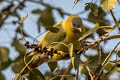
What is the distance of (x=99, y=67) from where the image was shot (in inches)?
55.4

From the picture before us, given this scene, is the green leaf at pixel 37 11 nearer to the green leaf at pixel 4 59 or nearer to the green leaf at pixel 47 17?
the green leaf at pixel 47 17

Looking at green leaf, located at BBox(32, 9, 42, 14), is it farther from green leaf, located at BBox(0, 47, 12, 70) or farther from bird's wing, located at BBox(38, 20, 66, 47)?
bird's wing, located at BBox(38, 20, 66, 47)

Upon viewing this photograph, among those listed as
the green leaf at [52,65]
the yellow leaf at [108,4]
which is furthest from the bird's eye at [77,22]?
the yellow leaf at [108,4]

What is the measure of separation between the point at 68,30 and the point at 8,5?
3.31ft

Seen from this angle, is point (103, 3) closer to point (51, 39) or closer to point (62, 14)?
point (51, 39)

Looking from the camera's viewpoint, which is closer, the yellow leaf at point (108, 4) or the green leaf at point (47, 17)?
the yellow leaf at point (108, 4)

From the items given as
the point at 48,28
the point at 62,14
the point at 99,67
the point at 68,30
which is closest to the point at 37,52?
the point at 48,28

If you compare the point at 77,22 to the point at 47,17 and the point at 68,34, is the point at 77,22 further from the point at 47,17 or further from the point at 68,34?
the point at 47,17

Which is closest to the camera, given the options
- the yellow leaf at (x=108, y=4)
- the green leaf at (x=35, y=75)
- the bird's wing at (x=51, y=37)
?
the yellow leaf at (x=108, y=4)

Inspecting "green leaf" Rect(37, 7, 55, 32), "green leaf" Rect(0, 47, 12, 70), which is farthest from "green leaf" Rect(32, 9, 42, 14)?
"green leaf" Rect(0, 47, 12, 70)

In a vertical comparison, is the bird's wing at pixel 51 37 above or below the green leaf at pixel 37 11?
above

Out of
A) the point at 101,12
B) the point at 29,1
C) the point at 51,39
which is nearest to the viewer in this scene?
the point at 51,39

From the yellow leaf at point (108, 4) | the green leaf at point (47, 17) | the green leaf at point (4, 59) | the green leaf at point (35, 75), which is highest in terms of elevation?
the yellow leaf at point (108, 4)

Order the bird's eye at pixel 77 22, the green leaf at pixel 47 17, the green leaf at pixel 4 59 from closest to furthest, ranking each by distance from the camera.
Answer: the bird's eye at pixel 77 22 < the green leaf at pixel 4 59 < the green leaf at pixel 47 17
